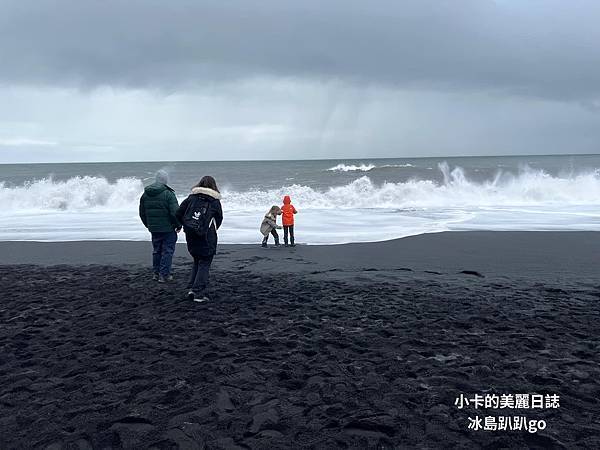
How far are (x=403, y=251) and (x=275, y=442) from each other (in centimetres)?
869

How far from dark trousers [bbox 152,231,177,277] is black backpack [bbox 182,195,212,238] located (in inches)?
67.0

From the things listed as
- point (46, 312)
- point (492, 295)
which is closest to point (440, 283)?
point (492, 295)

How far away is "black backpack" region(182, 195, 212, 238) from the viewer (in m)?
6.75

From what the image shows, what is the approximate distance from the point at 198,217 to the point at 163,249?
2204 mm

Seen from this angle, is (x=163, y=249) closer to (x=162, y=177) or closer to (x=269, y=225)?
(x=162, y=177)

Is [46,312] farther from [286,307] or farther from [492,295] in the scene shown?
[492,295]

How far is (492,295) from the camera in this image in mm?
7570

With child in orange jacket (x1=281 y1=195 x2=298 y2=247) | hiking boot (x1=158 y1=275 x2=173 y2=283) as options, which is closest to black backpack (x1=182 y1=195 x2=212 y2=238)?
hiking boot (x1=158 y1=275 x2=173 y2=283)

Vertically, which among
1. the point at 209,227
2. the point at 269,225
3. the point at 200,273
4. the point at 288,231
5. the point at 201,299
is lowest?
the point at 201,299

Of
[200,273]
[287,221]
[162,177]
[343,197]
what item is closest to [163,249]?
[162,177]

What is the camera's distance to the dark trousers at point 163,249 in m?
8.45

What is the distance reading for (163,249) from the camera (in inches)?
340

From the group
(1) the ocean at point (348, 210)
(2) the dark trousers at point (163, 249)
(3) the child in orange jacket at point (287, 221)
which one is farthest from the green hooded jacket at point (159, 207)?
(1) the ocean at point (348, 210)

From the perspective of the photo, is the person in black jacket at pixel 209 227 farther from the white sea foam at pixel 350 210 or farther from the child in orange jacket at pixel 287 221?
the white sea foam at pixel 350 210
